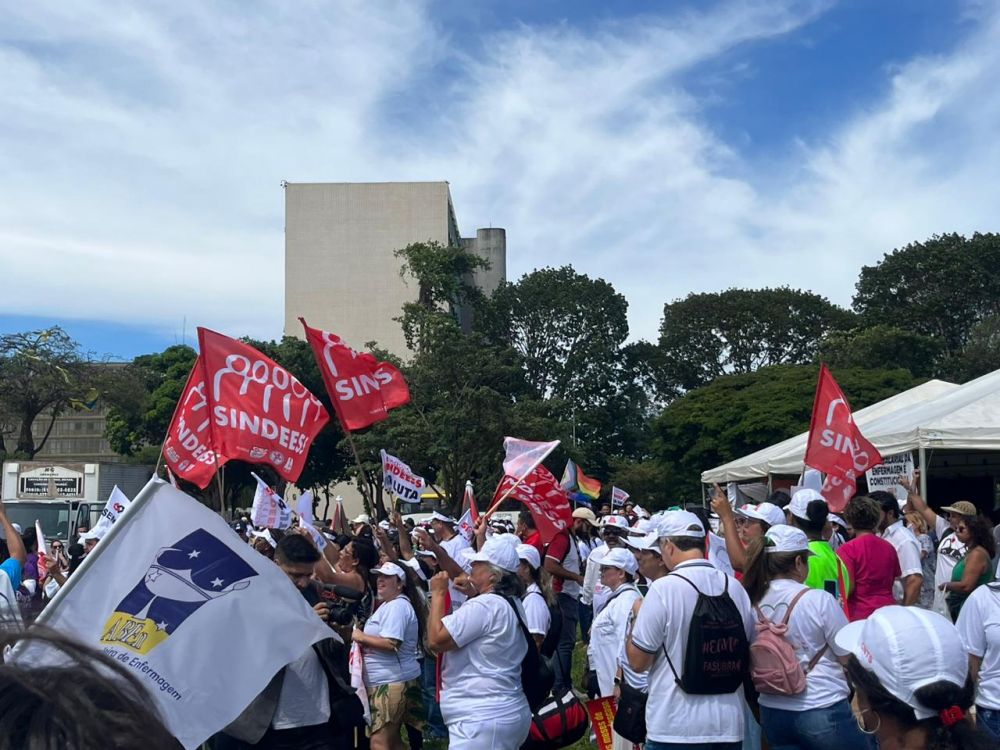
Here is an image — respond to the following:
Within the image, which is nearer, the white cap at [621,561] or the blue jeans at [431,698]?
the white cap at [621,561]

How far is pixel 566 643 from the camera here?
10.3 m

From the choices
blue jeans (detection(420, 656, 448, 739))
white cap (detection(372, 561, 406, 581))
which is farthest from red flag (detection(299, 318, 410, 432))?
white cap (detection(372, 561, 406, 581))

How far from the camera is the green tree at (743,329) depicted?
191 ft

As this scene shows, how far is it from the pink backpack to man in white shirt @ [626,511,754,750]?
6.5 inches

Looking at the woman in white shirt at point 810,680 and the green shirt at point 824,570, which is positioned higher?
the green shirt at point 824,570

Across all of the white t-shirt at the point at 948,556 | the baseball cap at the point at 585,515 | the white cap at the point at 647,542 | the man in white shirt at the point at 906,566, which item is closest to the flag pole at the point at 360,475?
the baseball cap at the point at 585,515

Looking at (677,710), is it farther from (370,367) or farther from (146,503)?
(370,367)

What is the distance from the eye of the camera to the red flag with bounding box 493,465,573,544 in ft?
37.2

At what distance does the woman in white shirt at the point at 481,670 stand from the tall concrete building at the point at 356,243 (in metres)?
64.7

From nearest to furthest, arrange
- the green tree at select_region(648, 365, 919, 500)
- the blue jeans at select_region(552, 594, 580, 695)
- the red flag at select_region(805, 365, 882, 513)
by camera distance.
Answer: the blue jeans at select_region(552, 594, 580, 695) → the red flag at select_region(805, 365, 882, 513) → the green tree at select_region(648, 365, 919, 500)

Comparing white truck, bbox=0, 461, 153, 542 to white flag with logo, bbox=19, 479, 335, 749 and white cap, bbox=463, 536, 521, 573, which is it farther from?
white flag with logo, bbox=19, 479, 335, 749

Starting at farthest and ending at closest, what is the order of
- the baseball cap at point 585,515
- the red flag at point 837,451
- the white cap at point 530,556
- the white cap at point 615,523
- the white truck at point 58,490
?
1. the white truck at point 58,490
2. the baseball cap at point 585,515
3. the red flag at point 837,451
4. the white cap at point 530,556
5. the white cap at point 615,523

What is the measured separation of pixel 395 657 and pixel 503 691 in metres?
1.76

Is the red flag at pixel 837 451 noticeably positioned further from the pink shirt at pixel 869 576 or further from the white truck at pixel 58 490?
the white truck at pixel 58 490
